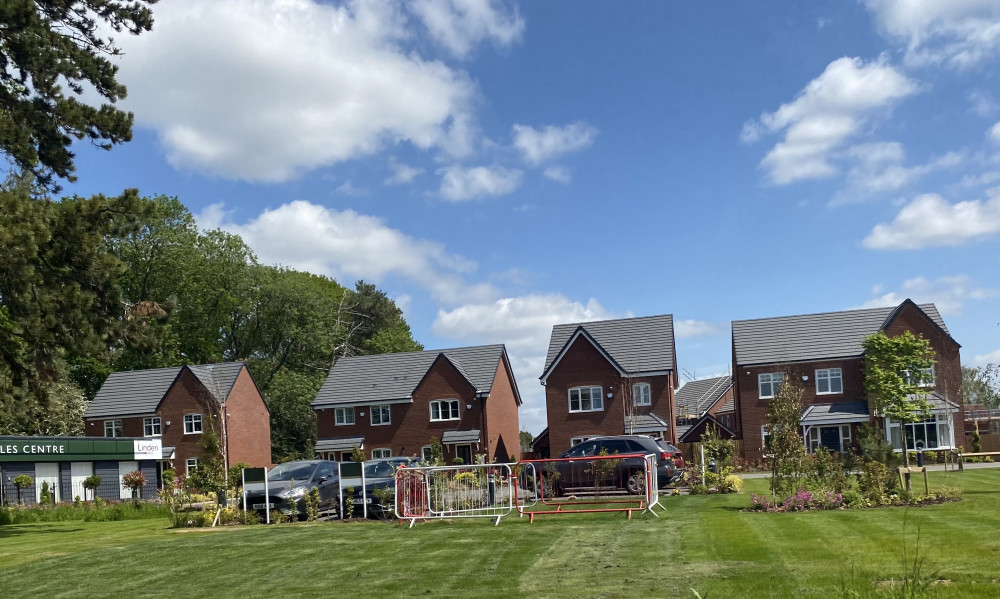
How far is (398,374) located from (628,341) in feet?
52.9

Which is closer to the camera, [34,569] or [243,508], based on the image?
[34,569]

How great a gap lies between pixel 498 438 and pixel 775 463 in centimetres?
3969

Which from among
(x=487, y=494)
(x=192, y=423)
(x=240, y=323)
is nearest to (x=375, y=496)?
(x=487, y=494)

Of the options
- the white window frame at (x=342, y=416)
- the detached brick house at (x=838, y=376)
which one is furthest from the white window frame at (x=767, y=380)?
the white window frame at (x=342, y=416)

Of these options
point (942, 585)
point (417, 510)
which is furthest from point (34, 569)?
point (942, 585)

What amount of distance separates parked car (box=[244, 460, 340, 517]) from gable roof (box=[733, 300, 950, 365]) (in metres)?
35.4

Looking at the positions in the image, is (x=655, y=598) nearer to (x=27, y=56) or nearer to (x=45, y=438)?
(x=27, y=56)

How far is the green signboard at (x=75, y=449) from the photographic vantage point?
138 ft

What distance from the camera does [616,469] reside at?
74.3 ft

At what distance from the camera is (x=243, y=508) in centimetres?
2378

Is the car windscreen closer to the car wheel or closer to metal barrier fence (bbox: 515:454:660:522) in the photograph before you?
metal barrier fence (bbox: 515:454:660:522)

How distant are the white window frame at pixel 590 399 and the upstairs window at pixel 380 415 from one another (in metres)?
13.2

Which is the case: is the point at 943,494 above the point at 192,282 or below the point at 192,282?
below

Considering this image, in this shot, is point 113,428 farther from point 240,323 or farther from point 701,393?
point 701,393
